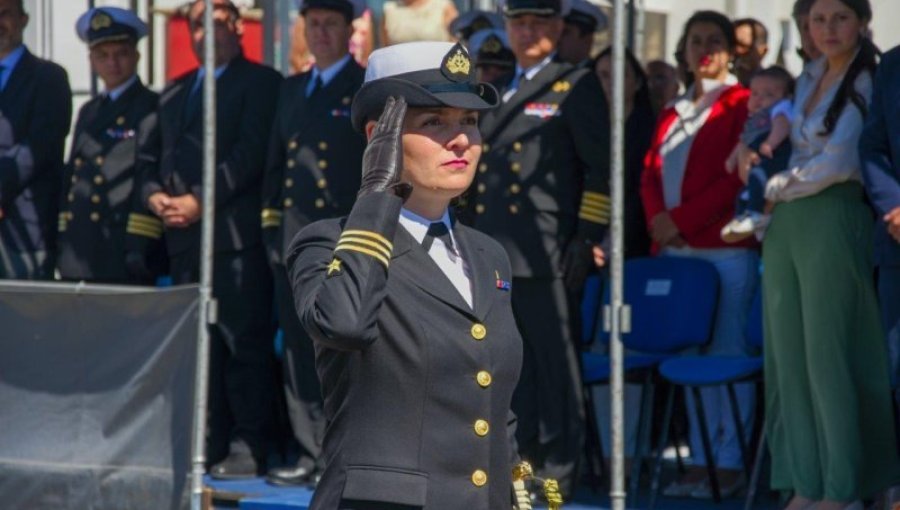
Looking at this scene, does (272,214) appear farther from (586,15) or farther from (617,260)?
(617,260)

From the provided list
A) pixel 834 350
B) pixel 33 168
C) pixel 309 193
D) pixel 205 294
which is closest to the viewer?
pixel 834 350

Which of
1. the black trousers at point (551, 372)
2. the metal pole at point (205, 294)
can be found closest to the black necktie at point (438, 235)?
the metal pole at point (205, 294)

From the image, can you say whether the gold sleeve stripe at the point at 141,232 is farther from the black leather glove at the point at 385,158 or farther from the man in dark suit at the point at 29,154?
the black leather glove at the point at 385,158

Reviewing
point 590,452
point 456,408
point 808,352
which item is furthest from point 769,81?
point 456,408

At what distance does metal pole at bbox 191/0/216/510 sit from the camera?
292 inches

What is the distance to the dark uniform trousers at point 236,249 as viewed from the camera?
28.1ft

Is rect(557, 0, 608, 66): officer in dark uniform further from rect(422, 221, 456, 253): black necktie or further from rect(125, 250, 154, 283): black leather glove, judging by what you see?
rect(422, 221, 456, 253): black necktie

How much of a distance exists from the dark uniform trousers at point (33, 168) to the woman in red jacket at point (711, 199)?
9.77ft

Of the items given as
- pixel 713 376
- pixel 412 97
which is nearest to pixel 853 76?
pixel 713 376

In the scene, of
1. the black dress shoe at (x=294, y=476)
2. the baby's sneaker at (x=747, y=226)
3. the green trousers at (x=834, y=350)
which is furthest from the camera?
the black dress shoe at (x=294, y=476)

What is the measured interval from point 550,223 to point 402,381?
431cm

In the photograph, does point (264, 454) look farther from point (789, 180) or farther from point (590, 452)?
point (789, 180)

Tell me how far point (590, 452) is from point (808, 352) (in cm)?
160

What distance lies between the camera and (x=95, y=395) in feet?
24.8
